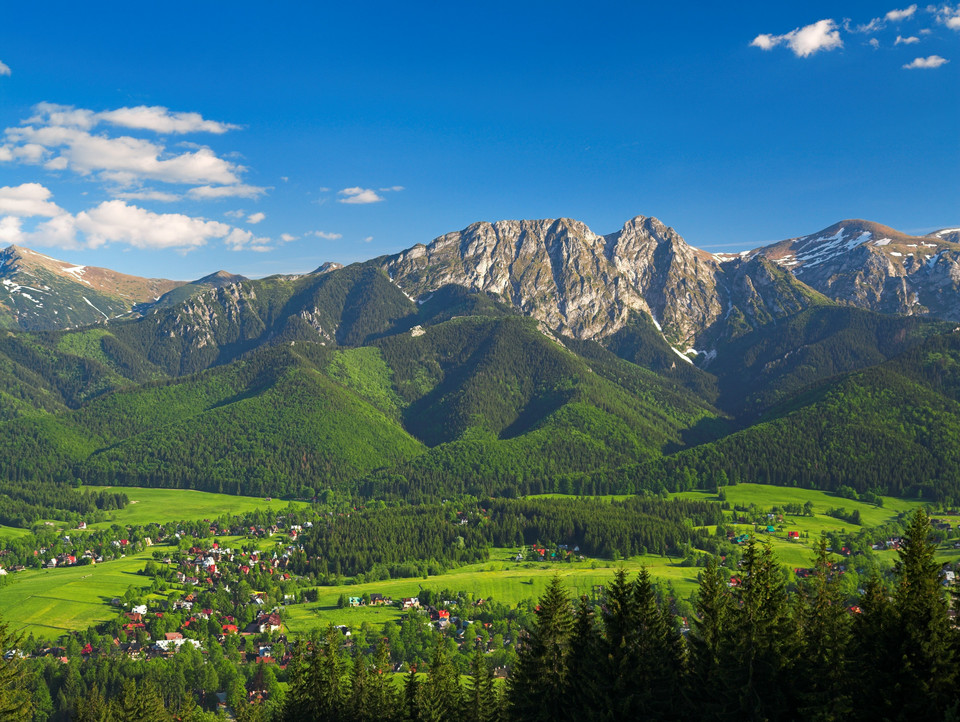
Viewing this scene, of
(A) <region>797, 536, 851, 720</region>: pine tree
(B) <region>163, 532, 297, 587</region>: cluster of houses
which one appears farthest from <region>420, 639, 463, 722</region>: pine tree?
(B) <region>163, 532, 297, 587</region>: cluster of houses

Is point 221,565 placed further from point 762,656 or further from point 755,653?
point 762,656

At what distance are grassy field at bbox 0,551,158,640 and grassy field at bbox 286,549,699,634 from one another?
4250 centimetres

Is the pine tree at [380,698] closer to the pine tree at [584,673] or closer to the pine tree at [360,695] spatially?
the pine tree at [360,695]

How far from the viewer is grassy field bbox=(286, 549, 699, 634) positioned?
5881 inches

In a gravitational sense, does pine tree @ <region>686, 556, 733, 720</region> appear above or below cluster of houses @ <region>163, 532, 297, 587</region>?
above

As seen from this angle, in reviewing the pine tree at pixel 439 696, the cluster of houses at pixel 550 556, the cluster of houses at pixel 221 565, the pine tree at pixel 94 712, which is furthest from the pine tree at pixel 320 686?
the cluster of houses at pixel 550 556

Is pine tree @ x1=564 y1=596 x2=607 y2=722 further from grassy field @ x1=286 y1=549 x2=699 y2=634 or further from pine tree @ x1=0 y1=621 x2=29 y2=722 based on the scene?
grassy field @ x1=286 y1=549 x2=699 y2=634

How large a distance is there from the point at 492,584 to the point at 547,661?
411ft

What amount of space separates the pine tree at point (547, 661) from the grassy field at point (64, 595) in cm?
12763

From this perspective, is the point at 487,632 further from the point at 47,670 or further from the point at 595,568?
the point at 47,670

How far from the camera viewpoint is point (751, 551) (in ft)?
138

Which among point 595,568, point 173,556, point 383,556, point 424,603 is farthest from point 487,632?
point 173,556

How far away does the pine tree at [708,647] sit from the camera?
41.2 meters

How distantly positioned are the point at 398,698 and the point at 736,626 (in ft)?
130
